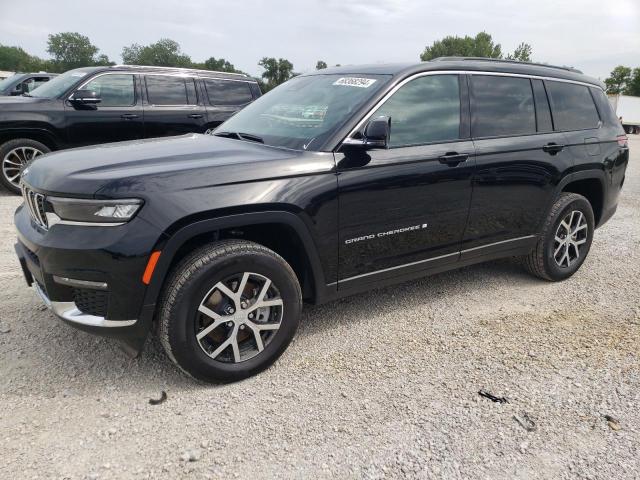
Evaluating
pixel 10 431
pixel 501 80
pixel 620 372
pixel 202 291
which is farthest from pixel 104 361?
pixel 501 80

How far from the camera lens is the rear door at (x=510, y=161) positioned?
11.8 ft

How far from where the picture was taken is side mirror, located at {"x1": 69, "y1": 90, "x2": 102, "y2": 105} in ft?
23.1

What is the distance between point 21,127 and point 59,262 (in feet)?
18.1

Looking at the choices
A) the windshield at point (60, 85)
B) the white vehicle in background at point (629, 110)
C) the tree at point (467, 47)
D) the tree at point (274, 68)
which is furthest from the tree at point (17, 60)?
the windshield at point (60, 85)

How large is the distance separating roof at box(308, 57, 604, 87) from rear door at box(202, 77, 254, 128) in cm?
463

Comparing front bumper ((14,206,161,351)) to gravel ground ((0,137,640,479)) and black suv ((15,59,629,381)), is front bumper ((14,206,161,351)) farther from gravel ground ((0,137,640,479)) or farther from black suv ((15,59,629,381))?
gravel ground ((0,137,640,479))

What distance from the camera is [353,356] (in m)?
3.12

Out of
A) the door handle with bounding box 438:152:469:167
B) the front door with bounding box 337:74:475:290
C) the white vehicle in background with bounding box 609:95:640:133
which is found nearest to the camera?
the front door with bounding box 337:74:475:290

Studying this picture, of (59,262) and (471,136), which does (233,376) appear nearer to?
(59,262)

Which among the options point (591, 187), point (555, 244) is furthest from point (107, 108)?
point (591, 187)

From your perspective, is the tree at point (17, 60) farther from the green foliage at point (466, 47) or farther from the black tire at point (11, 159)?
the black tire at point (11, 159)

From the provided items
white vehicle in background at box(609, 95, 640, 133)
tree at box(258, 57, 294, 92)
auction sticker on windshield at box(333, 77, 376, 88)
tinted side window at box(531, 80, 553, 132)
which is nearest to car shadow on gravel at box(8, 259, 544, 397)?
tinted side window at box(531, 80, 553, 132)

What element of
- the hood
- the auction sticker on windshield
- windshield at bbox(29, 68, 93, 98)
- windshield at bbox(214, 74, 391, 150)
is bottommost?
the hood

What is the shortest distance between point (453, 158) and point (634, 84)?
85.6 m
